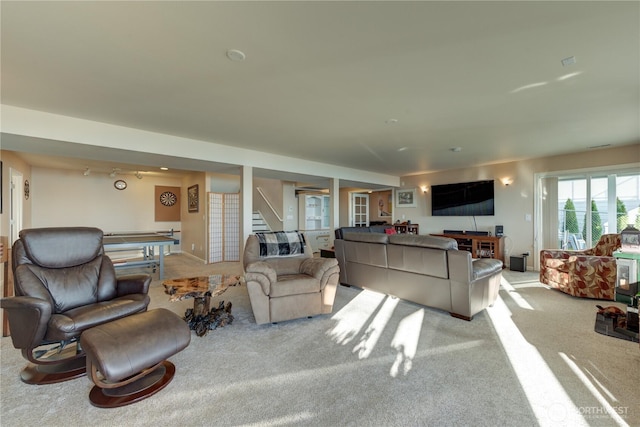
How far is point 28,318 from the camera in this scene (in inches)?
75.5

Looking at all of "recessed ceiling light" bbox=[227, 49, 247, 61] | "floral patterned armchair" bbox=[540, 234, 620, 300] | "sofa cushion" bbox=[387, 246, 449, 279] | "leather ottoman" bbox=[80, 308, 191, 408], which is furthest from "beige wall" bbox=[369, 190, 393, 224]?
"leather ottoman" bbox=[80, 308, 191, 408]

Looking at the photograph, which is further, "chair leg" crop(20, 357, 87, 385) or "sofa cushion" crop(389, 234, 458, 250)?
"sofa cushion" crop(389, 234, 458, 250)

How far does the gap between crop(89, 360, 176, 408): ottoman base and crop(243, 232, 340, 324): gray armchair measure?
1.01 metres

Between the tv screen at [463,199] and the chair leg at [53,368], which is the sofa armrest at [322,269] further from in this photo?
the tv screen at [463,199]

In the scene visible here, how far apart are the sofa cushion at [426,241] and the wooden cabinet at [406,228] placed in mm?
3899

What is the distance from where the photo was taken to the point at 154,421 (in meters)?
1.59

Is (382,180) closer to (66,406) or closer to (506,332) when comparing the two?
(506,332)

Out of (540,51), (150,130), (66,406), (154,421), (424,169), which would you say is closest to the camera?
(154,421)

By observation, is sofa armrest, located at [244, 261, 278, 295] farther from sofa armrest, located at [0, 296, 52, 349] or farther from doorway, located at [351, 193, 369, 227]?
doorway, located at [351, 193, 369, 227]

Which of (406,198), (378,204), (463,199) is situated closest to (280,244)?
(463,199)

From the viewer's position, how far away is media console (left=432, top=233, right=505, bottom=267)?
5.80 m

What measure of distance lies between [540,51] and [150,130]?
172 inches

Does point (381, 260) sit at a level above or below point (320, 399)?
above

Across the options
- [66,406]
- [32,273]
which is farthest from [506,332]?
[32,273]
